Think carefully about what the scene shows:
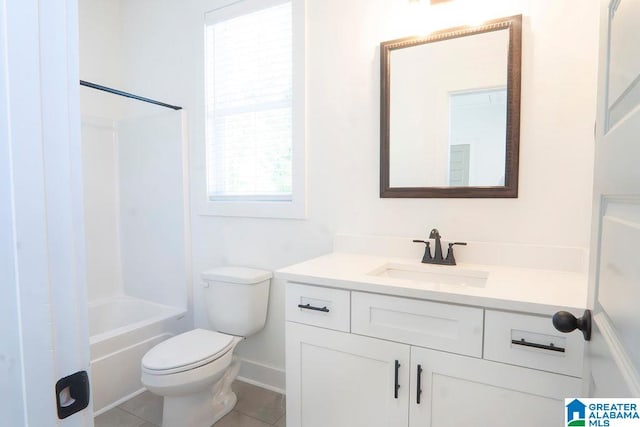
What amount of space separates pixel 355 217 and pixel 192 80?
1556mm

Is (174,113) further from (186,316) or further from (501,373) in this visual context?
(501,373)

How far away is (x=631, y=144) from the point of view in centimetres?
51

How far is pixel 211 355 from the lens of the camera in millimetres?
1717

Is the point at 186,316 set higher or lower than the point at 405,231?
lower

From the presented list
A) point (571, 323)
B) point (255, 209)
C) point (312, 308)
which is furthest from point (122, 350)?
point (571, 323)

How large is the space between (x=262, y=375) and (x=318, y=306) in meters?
1.13

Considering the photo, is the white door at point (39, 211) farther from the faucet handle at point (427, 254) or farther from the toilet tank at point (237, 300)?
the toilet tank at point (237, 300)

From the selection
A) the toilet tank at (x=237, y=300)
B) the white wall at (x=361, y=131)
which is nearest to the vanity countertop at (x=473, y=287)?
the white wall at (x=361, y=131)

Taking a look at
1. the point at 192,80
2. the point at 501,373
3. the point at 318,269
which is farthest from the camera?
the point at 192,80

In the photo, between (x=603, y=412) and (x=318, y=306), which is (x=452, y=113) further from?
(x=603, y=412)

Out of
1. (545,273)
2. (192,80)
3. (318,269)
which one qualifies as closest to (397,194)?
(318,269)

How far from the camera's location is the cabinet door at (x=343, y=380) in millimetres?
1269

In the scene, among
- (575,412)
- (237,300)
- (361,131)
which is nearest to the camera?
(575,412)

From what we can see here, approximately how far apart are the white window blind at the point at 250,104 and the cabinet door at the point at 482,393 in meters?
1.29
